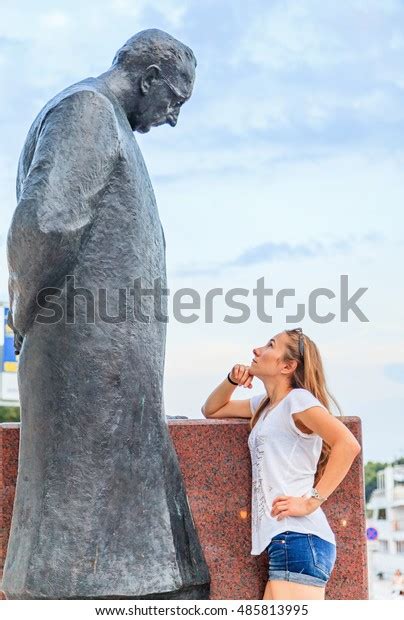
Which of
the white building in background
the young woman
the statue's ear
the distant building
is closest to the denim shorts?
the young woman

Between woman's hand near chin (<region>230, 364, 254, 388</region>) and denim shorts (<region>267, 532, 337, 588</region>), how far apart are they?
2.46 ft

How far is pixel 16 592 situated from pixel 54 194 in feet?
4.77

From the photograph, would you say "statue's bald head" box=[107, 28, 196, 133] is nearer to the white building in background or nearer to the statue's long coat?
the statue's long coat

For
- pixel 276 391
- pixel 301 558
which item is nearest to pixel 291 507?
pixel 301 558

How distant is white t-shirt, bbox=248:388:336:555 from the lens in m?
4.16

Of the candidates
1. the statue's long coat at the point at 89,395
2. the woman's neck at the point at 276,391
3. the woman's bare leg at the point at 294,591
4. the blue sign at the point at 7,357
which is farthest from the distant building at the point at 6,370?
the statue's long coat at the point at 89,395

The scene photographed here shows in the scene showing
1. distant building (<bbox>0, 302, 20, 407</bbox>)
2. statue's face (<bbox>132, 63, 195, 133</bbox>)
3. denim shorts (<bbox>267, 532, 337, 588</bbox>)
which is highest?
distant building (<bbox>0, 302, 20, 407</bbox>)

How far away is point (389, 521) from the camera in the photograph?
6169 cm

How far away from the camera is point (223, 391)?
15.3ft

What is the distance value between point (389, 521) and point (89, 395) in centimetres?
6052

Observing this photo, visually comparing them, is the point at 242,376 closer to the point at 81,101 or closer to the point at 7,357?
the point at 81,101

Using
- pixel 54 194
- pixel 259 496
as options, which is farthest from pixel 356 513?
pixel 54 194

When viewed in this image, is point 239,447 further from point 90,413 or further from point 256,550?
point 90,413
